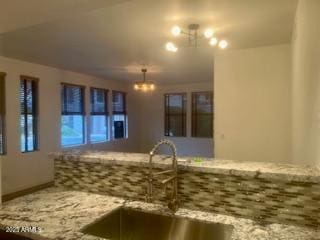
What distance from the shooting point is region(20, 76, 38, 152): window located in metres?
5.49

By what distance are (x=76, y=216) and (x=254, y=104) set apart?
11.6 feet

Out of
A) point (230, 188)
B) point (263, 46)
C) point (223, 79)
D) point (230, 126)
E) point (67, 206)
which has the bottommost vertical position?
point (67, 206)

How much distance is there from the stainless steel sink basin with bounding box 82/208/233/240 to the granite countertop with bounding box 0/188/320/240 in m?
0.03

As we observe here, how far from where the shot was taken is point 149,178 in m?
1.69

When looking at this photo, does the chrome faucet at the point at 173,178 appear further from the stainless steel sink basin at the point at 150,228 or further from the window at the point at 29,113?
the window at the point at 29,113

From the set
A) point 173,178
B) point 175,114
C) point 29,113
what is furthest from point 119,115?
point 173,178

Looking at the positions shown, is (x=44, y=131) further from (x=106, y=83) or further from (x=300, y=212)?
(x=300, y=212)

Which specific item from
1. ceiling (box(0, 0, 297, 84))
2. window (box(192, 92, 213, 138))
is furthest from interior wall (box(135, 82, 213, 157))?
ceiling (box(0, 0, 297, 84))

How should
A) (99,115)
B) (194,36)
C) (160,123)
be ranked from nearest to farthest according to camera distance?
(194,36)
(99,115)
(160,123)

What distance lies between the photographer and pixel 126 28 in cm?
344

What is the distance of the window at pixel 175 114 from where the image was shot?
29.6ft

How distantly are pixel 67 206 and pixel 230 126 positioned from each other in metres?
3.39

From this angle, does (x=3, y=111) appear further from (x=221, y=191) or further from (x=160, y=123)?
(x=160, y=123)

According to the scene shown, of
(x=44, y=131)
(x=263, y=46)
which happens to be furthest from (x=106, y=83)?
(x=263, y=46)
